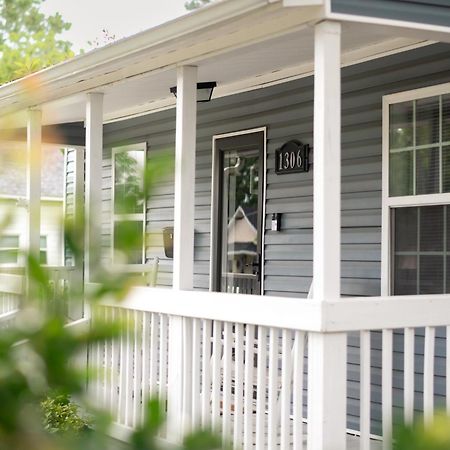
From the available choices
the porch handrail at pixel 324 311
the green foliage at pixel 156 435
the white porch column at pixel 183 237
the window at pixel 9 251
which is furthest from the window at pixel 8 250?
the white porch column at pixel 183 237

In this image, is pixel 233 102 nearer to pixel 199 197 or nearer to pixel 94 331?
pixel 199 197

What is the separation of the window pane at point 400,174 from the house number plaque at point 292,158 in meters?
0.95

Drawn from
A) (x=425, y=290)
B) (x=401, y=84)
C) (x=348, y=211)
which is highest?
(x=401, y=84)

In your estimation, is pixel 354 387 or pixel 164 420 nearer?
pixel 164 420

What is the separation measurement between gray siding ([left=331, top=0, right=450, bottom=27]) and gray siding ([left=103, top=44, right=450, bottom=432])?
1277mm

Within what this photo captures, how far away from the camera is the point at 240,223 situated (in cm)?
777

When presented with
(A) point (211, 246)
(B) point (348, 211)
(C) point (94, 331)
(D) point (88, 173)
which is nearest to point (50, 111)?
(D) point (88, 173)

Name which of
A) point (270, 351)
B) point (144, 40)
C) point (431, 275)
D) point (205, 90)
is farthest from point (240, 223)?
point (270, 351)

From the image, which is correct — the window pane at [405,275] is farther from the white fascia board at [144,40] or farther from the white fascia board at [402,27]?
the white fascia board at [144,40]

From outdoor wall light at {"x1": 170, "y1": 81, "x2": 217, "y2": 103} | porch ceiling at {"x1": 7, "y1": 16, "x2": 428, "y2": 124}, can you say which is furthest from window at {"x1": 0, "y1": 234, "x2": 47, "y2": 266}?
outdoor wall light at {"x1": 170, "y1": 81, "x2": 217, "y2": 103}

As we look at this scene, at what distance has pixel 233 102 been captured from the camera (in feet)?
25.1

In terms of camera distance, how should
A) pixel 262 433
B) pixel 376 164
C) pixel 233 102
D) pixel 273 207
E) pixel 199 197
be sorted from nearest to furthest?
pixel 262 433
pixel 376 164
pixel 273 207
pixel 233 102
pixel 199 197

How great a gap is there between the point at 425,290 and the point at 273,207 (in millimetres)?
1800

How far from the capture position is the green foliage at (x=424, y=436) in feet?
1.79
